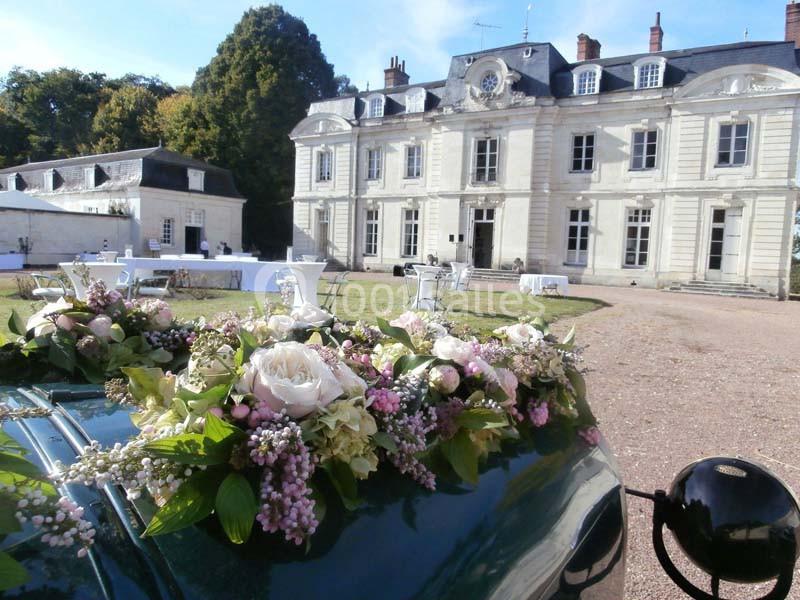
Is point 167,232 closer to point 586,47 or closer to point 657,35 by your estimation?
point 586,47

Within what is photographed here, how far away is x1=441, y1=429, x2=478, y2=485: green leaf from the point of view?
1.36m

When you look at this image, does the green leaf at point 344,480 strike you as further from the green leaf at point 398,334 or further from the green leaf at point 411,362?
the green leaf at point 398,334

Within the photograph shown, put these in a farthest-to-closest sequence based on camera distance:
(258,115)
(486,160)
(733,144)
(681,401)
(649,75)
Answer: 1. (258,115)
2. (486,160)
3. (649,75)
4. (733,144)
5. (681,401)

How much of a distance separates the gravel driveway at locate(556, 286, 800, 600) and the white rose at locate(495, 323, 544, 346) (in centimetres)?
118

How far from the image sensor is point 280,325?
Answer: 1781mm

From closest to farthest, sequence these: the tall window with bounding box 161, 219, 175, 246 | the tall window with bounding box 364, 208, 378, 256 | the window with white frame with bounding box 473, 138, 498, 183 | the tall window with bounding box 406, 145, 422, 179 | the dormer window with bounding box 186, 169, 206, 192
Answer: the window with white frame with bounding box 473, 138, 498, 183, the tall window with bounding box 406, 145, 422, 179, the tall window with bounding box 364, 208, 378, 256, the tall window with bounding box 161, 219, 175, 246, the dormer window with bounding box 186, 169, 206, 192

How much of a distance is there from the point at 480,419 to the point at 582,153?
27445mm

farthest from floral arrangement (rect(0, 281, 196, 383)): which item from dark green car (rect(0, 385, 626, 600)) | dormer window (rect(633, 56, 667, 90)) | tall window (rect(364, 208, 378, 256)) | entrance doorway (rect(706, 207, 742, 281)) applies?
tall window (rect(364, 208, 378, 256))

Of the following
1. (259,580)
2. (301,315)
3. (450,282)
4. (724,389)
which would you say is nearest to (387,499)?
(259,580)

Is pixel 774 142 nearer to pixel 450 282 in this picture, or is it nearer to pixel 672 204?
pixel 672 204

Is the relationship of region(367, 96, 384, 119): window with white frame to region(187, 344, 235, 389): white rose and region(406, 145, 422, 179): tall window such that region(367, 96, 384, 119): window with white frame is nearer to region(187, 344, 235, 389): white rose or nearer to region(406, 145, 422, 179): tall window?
region(406, 145, 422, 179): tall window

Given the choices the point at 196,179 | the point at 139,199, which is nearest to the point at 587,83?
the point at 196,179

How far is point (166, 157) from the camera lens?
32.5 metres

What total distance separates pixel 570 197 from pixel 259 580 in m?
27.6
